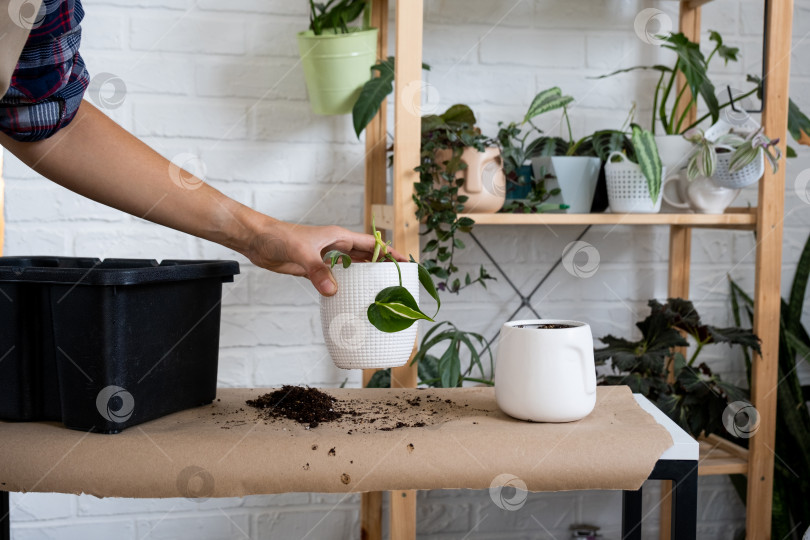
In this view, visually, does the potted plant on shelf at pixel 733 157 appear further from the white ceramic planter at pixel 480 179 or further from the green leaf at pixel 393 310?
the green leaf at pixel 393 310

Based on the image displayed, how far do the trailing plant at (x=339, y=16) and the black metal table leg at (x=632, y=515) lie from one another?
919 mm

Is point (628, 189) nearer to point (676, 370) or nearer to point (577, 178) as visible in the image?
point (577, 178)

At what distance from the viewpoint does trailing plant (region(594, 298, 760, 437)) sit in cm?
136

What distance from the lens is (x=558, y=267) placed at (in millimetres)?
1655

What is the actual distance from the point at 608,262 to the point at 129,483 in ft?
3.84

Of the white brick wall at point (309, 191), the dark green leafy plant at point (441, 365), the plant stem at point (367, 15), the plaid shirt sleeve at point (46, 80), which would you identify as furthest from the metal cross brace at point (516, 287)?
the plaid shirt sleeve at point (46, 80)

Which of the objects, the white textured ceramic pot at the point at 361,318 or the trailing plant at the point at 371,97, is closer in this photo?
the white textured ceramic pot at the point at 361,318

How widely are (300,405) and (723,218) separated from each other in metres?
0.88

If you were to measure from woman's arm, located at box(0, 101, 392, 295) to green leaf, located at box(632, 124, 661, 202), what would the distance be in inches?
24.1

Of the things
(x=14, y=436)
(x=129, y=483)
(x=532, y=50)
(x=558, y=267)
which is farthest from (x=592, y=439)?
(x=532, y=50)

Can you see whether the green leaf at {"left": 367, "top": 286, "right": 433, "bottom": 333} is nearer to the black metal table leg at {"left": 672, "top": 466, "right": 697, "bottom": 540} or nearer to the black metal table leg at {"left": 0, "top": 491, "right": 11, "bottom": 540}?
the black metal table leg at {"left": 672, "top": 466, "right": 697, "bottom": 540}

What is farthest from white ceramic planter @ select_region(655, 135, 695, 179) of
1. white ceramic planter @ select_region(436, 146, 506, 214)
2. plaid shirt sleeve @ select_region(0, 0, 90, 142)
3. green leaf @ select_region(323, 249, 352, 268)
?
plaid shirt sleeve @ select_region(0, 0, 90, 142)

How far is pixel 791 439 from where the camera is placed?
1.56 m

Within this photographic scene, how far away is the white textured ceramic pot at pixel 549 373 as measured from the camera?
828 millimetres
